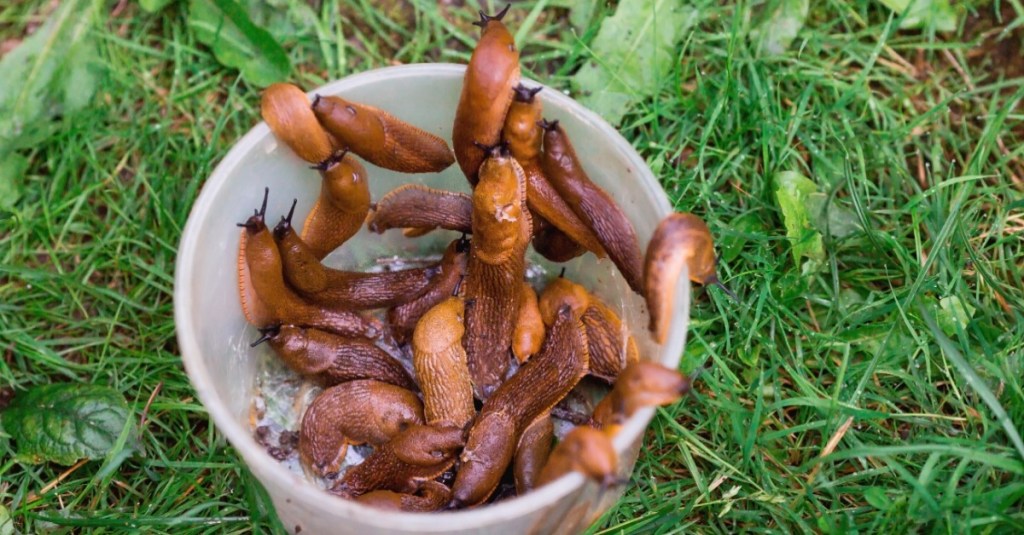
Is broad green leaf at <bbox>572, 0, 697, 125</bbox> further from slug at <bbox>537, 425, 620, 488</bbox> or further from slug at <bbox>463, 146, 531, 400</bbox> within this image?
slug at <bbox>537, 425, 620, 488</bbox>

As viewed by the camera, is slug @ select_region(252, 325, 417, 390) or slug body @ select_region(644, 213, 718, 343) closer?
slug body @ select_region(644, 213, 718, 343)

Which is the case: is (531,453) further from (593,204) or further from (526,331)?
(593,204)

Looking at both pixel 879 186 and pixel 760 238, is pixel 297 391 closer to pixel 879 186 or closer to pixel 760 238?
pixel 760 238

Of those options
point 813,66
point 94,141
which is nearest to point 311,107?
point 94,141

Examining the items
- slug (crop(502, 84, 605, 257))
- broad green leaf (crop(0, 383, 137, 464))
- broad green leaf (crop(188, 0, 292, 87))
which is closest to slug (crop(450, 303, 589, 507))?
slug (crop(502, 84, 605, 257))

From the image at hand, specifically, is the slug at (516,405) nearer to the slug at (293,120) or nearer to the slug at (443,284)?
the slug at (443,284)

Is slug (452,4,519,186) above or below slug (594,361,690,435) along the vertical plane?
above

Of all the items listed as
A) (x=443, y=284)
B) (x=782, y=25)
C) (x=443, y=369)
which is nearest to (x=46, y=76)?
(x=443, y=284)
